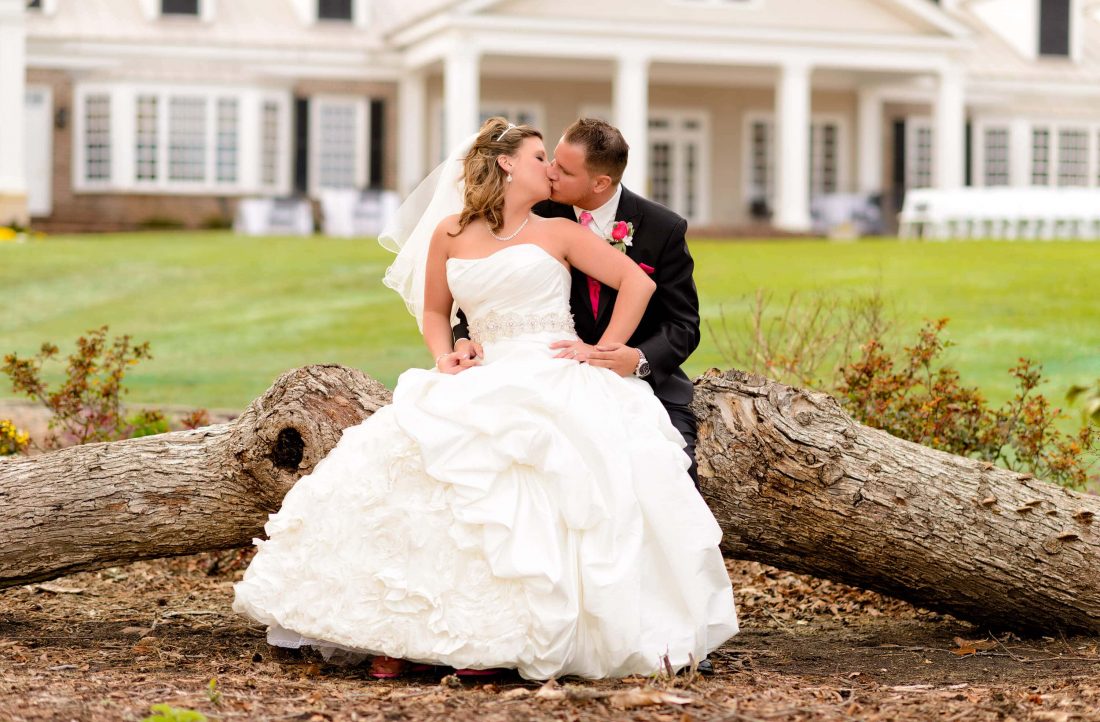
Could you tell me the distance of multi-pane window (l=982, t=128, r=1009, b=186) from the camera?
3050 cm

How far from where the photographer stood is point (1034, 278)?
16016 millimetres

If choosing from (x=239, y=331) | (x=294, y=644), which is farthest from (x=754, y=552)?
(x=239, y=331)

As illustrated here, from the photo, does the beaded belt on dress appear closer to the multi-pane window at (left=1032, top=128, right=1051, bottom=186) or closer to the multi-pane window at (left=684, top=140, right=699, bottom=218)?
the multi-pane window at (left=684, top=140, right=699, bottom=218)

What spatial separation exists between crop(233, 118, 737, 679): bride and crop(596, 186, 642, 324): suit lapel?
0.16 metres

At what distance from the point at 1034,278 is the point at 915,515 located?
1148 centimetres

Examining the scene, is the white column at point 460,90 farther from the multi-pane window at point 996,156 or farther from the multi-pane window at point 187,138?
the multi-pane window at point 996,156

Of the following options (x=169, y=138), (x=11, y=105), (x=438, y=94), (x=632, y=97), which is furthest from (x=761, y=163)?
(x=11, y=105)

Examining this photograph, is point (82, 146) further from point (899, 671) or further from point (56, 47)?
point (899, 671)

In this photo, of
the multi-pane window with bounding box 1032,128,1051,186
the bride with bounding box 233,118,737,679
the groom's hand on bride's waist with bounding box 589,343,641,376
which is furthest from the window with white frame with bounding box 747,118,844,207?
the bride with bounding box 233,118,737,679

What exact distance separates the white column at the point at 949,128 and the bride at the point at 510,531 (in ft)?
75.9

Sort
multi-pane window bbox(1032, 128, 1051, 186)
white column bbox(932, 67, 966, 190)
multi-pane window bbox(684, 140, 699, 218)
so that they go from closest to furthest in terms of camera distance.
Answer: white column bbox(932, 67, 966, 190) < multi-pane window bbox(684, 140, 699, 218) < multi-pane window bbox(1032, 128, 1051, 186)

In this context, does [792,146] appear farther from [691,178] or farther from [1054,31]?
[1054,31]

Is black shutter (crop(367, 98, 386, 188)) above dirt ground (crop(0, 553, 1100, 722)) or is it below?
above

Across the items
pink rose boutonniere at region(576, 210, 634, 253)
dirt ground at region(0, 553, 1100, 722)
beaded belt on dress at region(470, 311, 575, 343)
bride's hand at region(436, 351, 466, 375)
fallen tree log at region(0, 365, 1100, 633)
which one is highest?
pink rose boutonniere at region(576, 210, 634, 253)
